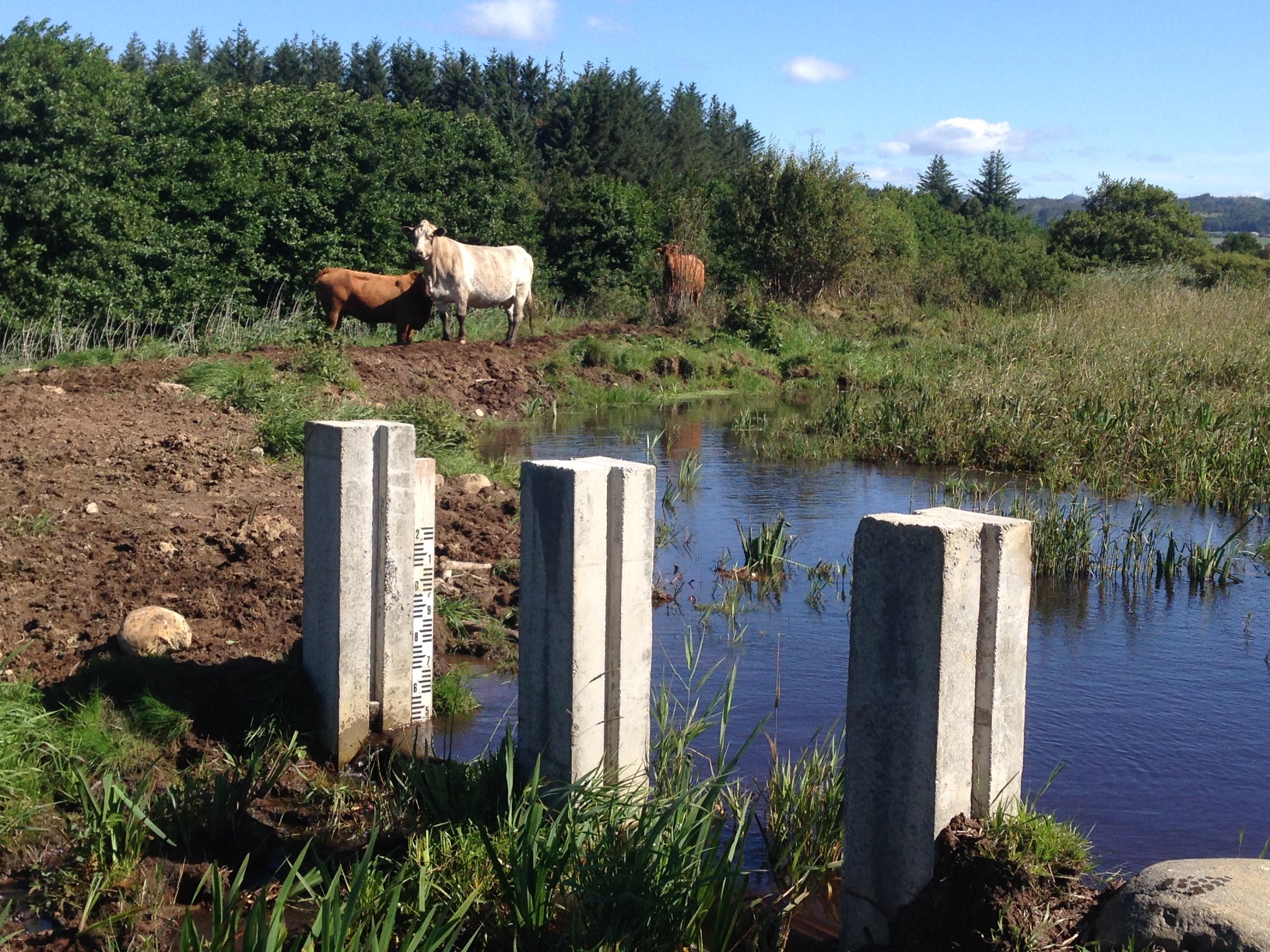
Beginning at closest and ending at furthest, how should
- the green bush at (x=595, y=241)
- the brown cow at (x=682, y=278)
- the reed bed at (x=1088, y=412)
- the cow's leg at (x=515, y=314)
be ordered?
the reed bed at (x=1088, y=412) < the cow's leg at (x=515, y=314) < the brown cow at (x=682, y=278) < the green bush at (x=595, y=241)

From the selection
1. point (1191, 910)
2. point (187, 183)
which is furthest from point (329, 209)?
point (1191, 910)

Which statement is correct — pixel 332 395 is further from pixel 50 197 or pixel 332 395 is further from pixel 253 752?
pixel 253 752

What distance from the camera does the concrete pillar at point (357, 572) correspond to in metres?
4.88

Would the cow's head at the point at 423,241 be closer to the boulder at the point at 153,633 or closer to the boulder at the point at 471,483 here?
the boulder at the point at 471,483

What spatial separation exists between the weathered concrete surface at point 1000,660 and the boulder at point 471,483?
6.83m

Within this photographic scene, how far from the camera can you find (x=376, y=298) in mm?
18891

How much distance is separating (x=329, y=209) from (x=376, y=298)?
3.82 metres

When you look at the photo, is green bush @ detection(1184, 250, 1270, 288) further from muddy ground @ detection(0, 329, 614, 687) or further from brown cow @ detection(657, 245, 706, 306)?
muddy ground @ detection(0, 329, 614, 687)

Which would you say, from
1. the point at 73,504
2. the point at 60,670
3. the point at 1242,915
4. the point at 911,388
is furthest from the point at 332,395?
the point at 1242,915

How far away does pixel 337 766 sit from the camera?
4.93 metres

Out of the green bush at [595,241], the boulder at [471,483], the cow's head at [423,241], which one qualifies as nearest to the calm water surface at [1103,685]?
the boulder at [471,483]

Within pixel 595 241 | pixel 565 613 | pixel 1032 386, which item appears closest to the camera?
pixel 565 613

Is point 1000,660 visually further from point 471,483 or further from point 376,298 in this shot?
point 376,298

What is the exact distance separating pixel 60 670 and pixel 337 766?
1.37 meters
